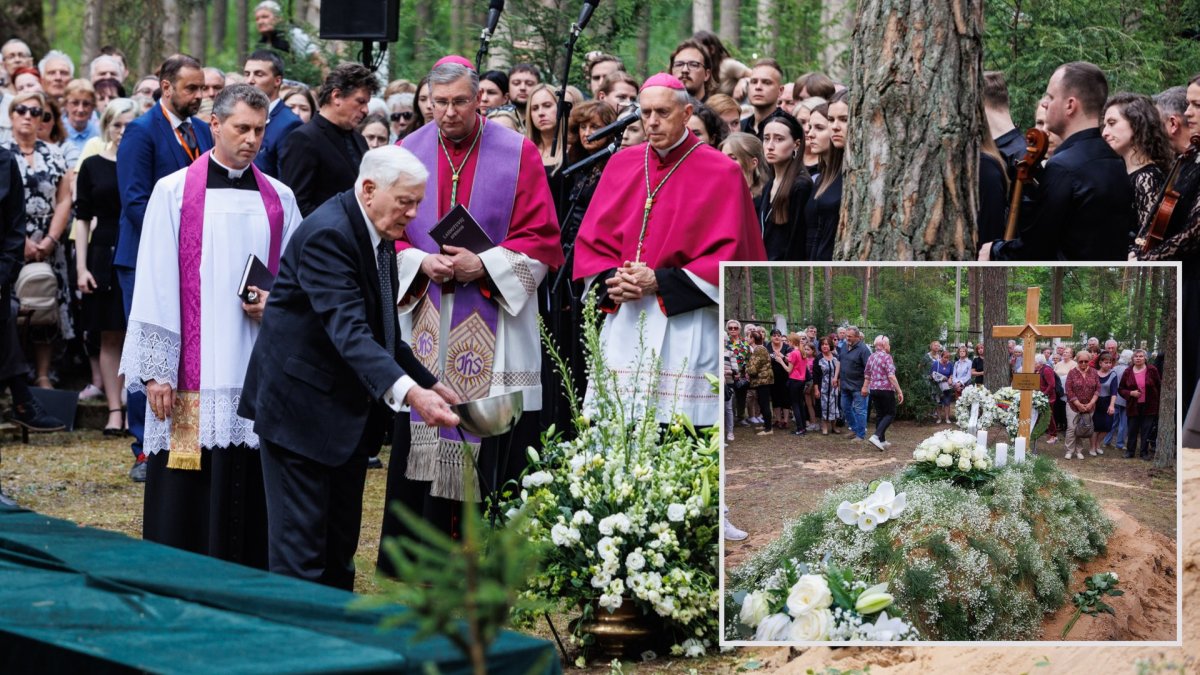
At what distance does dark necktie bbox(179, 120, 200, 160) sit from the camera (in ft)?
28.0

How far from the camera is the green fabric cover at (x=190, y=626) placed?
118 inches

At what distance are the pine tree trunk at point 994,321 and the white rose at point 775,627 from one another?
102 centimetres

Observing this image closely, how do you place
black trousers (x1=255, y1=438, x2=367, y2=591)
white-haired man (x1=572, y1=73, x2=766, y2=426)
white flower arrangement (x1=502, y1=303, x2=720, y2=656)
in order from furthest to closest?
white-haired man (x1=572, y1=73, x2=766, y2=426)
white flower arrangement (x1=502, y1=303, x2=720, y2=656)
black trousers (x1=255, y1=438, x2=367, y2=591)

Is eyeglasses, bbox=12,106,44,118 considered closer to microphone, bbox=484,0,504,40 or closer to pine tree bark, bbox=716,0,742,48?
microphone, bbox=484,0,504,40

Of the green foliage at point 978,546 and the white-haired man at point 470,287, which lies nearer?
the green foliage at point 978,546

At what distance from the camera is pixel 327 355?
5.34 metres

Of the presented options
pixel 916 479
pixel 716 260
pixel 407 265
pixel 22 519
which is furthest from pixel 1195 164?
pixel 22 519

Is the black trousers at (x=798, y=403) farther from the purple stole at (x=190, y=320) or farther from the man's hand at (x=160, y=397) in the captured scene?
the man's hand at (x=160, y=397)

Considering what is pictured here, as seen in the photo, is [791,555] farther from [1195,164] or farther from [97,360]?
[97,360]

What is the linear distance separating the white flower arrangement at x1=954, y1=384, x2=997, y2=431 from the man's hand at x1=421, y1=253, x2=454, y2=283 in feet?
8.80

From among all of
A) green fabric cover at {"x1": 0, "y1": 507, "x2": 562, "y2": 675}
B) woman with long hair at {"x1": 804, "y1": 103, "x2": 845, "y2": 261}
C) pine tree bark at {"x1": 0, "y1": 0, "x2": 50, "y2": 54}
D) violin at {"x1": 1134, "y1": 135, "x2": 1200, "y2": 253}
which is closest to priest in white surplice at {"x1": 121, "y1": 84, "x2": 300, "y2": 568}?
green fabric cover at {"x1": 0, "y1": 507, "x2": 562, "y2": 675}

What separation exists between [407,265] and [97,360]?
18.6 feet

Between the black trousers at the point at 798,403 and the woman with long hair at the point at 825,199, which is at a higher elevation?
the woman with long hair at the point at 825,199

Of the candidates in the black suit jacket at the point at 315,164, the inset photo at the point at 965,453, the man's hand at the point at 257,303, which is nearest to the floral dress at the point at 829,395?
the inset photo at the point at 965,453
